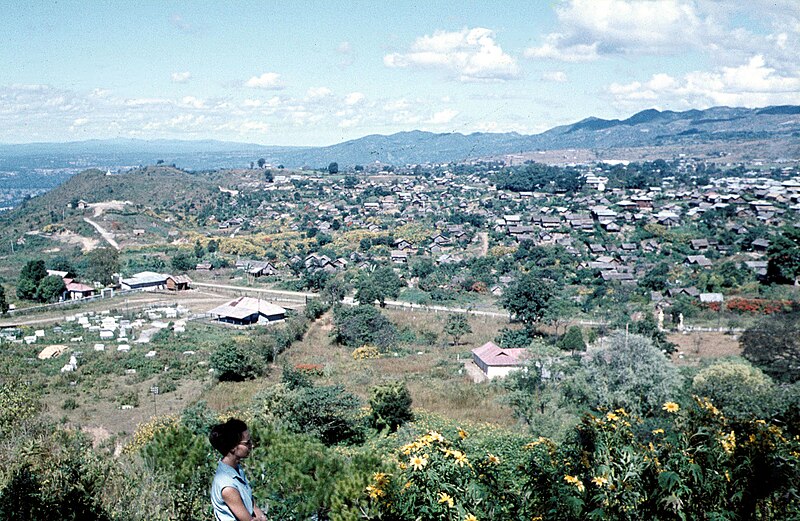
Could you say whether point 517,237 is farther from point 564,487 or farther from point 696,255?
point 564,487

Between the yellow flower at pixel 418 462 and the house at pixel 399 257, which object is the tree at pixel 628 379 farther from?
the house at pixel 399 257

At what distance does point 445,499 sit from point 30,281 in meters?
36.0

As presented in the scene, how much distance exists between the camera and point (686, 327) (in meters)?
25.7

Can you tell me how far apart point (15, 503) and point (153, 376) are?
15.0 meters

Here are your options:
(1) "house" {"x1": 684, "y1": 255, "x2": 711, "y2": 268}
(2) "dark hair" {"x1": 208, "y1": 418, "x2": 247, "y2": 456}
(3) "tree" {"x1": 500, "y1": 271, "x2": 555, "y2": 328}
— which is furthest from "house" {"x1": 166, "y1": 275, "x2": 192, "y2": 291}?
(2) "dark hair" {"x1": 208, "y1": 418, "x2": 247, "y2": 456}

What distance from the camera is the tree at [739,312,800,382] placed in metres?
17.2

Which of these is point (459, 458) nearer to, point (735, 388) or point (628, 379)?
point (628, 379)

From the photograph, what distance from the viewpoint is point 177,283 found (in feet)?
124

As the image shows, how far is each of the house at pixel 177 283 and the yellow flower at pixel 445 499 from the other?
1455 inches

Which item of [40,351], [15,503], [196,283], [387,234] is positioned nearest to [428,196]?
[387,234]

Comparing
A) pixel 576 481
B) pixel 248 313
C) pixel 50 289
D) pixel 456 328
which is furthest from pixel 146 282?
pixel 576 481

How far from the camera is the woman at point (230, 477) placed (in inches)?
109

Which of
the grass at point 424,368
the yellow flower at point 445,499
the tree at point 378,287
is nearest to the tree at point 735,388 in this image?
the grass at point 424,368

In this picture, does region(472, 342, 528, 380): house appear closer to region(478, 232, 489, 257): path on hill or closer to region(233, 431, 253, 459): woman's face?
region(233, 431, 253, 459): woman's face
